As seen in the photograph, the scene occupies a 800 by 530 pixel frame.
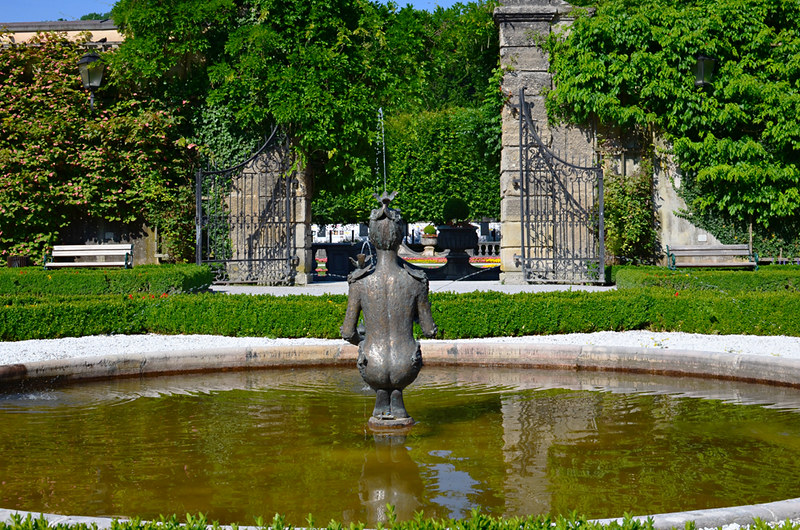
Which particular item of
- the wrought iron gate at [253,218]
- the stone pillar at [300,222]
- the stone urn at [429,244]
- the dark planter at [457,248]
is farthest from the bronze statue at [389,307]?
the stone urn at [429,244]

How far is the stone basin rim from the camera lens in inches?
259

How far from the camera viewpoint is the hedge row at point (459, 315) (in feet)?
27.2

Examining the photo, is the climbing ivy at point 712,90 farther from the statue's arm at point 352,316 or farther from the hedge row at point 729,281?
the statue's arm at point 352,316

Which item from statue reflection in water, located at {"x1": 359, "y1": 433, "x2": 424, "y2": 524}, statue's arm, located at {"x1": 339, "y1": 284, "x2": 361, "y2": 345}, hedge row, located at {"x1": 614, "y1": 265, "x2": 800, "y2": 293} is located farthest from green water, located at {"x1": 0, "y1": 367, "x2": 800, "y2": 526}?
hedge row, located at {"x1": 614, "y1": 265, "x2": 800, "y2": 293}

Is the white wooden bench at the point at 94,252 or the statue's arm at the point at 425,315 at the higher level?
the white wooden bench at the point at 94,252

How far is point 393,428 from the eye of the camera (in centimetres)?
522

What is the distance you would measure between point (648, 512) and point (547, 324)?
493 cm

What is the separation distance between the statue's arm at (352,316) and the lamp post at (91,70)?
10080 millimetres

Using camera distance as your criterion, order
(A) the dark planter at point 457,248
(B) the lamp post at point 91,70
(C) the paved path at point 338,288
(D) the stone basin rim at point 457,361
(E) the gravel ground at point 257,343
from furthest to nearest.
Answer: (A) the dark planter at point 457,248, (B) the lamp post at point 91,70, (C) the paved path at point 338,288, (E) the gravel ground at point 257,343, (D) the stone basin rim at point 457,361

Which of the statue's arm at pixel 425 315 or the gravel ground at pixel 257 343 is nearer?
the statue's arm at pixel 425 315

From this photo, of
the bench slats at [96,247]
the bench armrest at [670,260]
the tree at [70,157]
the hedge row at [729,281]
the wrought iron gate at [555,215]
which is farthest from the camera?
the tree at [70,157]

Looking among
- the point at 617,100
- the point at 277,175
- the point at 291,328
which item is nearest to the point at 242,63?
the point at 277,175

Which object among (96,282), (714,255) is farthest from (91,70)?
(714,255)

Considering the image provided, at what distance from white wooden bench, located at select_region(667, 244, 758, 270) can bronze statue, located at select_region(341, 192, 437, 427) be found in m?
9.38
